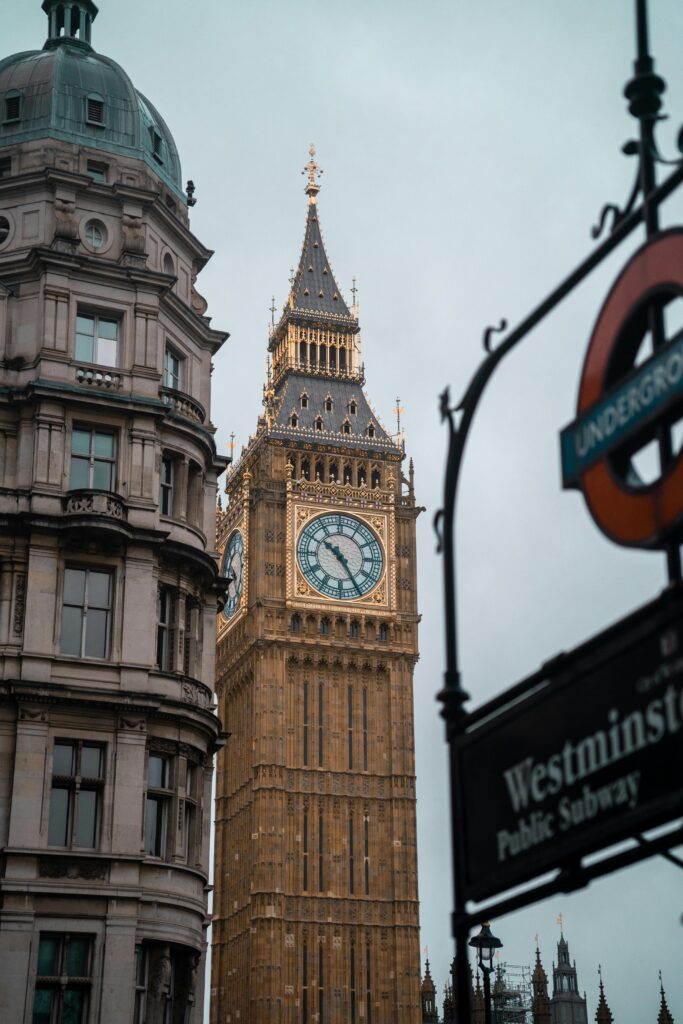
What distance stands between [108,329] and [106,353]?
61cm

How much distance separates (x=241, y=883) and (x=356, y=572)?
814 inches

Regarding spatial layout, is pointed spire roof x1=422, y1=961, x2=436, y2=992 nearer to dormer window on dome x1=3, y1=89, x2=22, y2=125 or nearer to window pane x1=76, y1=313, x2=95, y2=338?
window pane x1=76, y1=313, x2=95, y2=338

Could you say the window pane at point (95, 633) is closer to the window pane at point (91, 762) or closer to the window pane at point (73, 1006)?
the window pane at point (91, 762)

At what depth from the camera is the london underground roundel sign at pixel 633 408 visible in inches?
289

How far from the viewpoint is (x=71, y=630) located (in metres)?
32.5

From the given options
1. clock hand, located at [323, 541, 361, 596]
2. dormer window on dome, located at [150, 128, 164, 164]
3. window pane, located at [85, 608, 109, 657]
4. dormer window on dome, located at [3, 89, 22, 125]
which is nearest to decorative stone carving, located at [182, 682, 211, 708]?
window pane, located at [85, 608, 109, 657]

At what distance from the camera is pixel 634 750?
23.5 ft

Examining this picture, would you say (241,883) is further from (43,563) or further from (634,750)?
(634,750)

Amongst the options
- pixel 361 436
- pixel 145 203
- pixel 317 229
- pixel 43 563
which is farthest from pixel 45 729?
pixel 317 229

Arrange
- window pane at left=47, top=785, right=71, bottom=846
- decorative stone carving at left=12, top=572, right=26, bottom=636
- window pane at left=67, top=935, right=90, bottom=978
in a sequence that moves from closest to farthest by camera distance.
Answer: window pane at left=67, top=935, right=90, bottom=978, window pane at left=47, top=785, right=71, bottom=846, decorative stone carving at left=12, top=572, right=26, bottom=636

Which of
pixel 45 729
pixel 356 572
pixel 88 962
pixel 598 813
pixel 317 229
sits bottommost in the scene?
pixel 598 813

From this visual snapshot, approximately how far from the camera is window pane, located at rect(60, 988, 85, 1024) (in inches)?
1165

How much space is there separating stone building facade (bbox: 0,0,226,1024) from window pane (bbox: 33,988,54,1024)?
0.12 feet

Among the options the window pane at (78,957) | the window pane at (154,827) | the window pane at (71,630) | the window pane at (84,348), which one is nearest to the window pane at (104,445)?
the window pane at (84,348)
